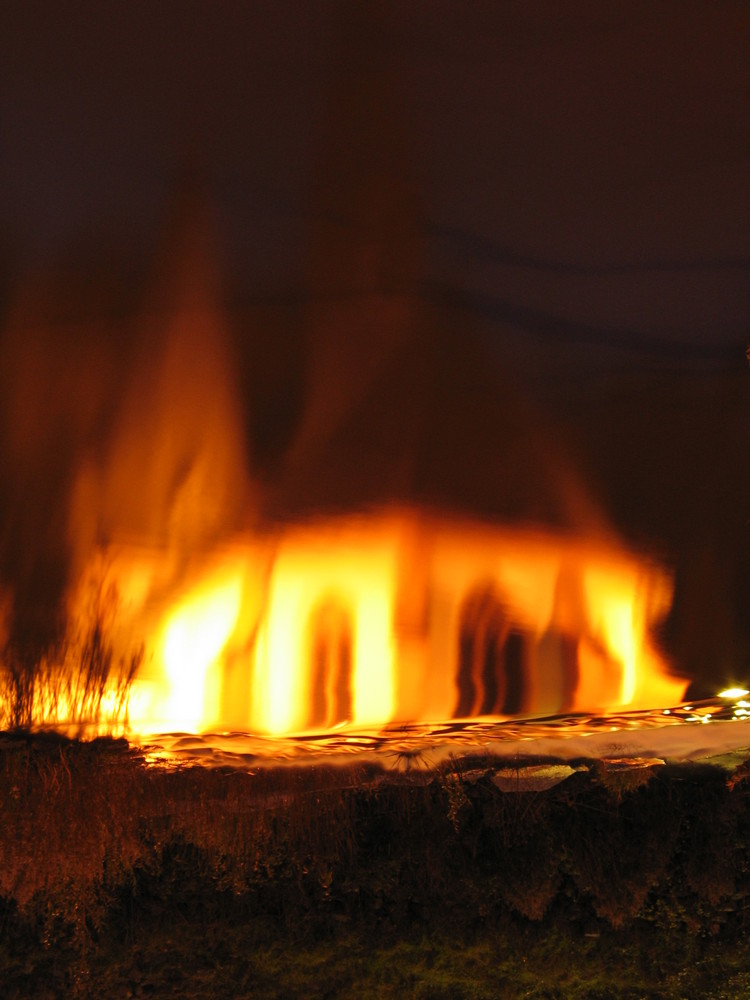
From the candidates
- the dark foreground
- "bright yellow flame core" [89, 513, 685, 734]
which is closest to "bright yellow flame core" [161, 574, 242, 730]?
"bright yellow flame core" [89, 513, 685, 734]

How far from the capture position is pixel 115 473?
1.97 metres

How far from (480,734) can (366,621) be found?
375 mm

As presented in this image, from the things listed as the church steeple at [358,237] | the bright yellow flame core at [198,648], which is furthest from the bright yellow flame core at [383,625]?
the church steeple at [358,237]

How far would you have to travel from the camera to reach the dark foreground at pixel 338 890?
2.10 metres

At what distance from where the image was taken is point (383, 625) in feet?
Result: 7.01

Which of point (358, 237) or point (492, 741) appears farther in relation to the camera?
point (492, 741)

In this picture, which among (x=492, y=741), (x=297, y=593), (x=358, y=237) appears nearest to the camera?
(x=358, y=237)

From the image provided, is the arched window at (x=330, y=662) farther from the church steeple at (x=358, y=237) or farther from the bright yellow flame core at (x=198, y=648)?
the church steeple at (x=358, y=237)

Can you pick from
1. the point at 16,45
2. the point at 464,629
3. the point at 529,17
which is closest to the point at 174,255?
the point at 16,45

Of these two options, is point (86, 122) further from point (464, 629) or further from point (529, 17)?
point (464, 629)

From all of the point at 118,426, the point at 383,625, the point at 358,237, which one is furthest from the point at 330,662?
the point at 358,237

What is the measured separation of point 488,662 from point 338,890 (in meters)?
0.57

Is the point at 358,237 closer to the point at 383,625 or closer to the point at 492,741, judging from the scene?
the point at 383,625

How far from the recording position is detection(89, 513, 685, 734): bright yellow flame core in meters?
2.07
